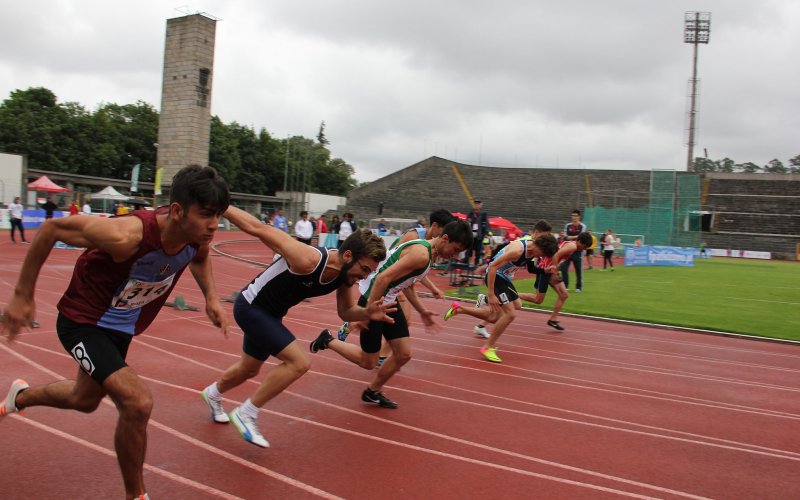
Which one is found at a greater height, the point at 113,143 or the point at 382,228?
the point at 113,143

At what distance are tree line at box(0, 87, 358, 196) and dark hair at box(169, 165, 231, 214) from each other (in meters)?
47.5

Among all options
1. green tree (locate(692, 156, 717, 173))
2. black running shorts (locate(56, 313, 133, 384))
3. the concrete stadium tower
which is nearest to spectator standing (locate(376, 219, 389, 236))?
the concrete stadium tower

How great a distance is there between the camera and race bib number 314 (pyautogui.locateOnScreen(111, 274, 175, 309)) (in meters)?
3.13

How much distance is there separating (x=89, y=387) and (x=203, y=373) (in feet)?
8.94

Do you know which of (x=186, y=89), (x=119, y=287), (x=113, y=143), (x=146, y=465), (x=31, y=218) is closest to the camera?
(x=119, y=287)

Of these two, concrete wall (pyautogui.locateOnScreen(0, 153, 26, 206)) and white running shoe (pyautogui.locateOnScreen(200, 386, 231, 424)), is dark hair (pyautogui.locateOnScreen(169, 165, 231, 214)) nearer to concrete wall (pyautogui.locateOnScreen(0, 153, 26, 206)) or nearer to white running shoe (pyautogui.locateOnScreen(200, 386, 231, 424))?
white running shoe (pyautogui.locateOnScreen(200, 386, 231, 424))

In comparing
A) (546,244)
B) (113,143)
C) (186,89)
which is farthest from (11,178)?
(546,244)

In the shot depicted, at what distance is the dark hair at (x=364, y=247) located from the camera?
4.02 metres

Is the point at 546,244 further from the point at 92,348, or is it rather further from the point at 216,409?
the point at 92,348

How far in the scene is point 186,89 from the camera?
3488 centimetres

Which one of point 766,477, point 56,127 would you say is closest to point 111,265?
point 766,477

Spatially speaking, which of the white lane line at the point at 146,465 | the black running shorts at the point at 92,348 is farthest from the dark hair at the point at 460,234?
the black running shorts at the point at 92,348

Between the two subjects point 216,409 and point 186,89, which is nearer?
point 216,409

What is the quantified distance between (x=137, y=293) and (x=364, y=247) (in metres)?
1.50
